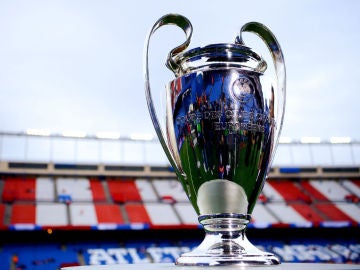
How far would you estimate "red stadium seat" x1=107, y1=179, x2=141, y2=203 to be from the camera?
41.4ft

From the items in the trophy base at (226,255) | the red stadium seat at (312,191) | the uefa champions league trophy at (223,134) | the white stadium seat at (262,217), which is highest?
the red stadium seat at (312,191)

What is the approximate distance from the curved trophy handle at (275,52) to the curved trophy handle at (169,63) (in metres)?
0.13

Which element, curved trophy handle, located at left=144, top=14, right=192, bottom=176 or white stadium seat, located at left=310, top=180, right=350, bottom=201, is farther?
white stadium seat, located at left=310, top=180, right=350, bottom=201

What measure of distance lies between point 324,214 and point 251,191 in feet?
42.6

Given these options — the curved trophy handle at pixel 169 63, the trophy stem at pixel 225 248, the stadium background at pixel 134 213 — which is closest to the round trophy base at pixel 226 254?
the trophy stem at pixel 225 248

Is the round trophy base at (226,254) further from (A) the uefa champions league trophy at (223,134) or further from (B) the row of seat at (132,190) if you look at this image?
(B) the row of seat at (132,190)

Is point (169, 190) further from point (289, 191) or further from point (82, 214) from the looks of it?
point (289, 191)

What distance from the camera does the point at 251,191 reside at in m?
0.86

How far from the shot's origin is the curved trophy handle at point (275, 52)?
943 millimetres

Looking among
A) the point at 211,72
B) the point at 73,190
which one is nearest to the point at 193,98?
the point at 211,72

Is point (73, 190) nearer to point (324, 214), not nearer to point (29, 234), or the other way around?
point (29, 234)

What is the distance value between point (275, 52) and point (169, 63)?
0.94ft

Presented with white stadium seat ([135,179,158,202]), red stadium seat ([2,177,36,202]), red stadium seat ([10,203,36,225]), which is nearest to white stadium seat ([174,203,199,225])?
white stadium seat ([135,179,158,202])

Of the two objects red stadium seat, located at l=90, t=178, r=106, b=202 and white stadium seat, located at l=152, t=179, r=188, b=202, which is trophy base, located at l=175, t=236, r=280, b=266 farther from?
white stadium seat, located at l=152, t=179, r=188, b=202
